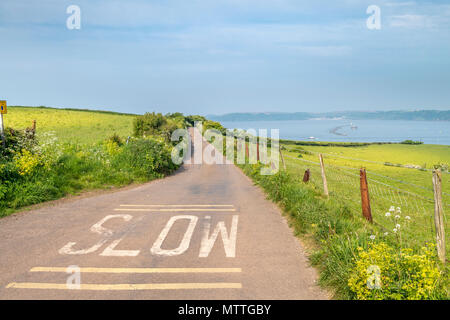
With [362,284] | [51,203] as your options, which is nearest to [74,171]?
[51,203]

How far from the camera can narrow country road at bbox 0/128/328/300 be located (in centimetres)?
514

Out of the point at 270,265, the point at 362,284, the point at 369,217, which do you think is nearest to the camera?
the point at 362,284

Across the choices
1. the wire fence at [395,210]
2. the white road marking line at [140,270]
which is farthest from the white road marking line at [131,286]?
the wire fence at [395,210]

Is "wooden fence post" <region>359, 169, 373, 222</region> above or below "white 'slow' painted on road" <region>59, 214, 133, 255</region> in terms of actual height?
above

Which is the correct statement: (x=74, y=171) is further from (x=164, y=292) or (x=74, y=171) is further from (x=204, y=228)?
(x=164, y=292)

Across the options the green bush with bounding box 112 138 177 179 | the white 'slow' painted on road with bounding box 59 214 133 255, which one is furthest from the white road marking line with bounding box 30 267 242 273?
the green bush with bounding box 112 138 177 179

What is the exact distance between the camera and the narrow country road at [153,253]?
5.14 meters

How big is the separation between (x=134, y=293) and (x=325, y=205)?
5.46m

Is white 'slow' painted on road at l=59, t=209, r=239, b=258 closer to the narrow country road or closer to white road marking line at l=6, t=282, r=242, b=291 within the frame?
the narrow country road

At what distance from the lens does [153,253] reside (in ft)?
21.9

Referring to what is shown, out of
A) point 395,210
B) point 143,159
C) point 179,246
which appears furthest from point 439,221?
point 143,159

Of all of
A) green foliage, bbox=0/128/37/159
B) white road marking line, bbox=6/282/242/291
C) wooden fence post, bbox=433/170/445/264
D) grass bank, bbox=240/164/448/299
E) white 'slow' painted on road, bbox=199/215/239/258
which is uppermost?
green foliage, bbox=0/128/37/159

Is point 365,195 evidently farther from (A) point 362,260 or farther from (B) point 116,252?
(B) point 116,252

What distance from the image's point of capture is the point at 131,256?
21.4 feet
